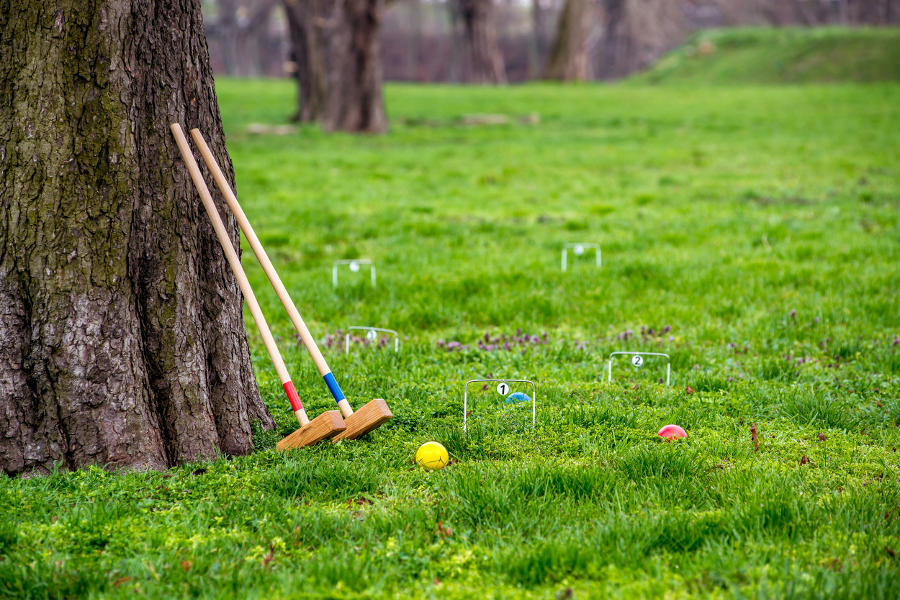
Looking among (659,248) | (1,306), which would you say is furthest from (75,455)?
(659,248)

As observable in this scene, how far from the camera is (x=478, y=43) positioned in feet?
109

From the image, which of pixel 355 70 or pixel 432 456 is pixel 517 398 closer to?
pixel 432 456

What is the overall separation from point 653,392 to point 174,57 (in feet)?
9.17

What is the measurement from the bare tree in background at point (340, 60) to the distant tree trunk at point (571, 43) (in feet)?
43.7

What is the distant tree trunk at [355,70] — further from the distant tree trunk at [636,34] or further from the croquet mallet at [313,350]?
the distant tree trunk at [636,34]

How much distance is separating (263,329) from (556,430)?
55.8 inches

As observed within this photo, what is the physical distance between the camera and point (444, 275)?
6.65m

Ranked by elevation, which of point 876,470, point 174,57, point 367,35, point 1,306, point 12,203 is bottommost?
point 876,470

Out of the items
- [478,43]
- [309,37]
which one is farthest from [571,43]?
[309,37]

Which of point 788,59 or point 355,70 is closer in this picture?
point 355,70

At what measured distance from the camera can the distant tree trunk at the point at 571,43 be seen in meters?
29.0

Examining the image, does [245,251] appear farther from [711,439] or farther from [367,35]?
[367,35]

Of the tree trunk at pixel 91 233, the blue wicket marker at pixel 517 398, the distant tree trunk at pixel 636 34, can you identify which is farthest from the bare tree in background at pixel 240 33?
the tree trunk at pixel 91 233

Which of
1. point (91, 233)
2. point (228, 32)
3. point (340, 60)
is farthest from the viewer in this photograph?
point (228, 32)
